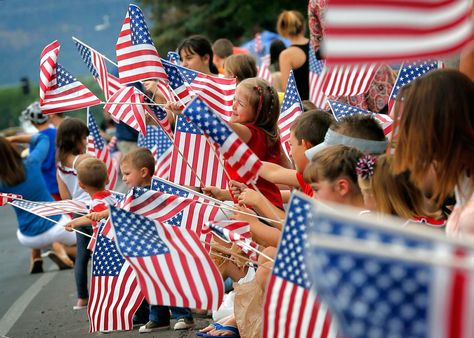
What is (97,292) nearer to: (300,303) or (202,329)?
(202,329)

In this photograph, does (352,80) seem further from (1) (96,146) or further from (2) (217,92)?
(1) (96,146)

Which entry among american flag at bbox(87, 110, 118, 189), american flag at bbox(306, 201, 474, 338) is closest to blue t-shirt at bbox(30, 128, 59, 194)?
american flag at bbox(87, 110, 118, 189)

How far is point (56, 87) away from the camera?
8359 millimetres

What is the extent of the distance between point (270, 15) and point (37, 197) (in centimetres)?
2048

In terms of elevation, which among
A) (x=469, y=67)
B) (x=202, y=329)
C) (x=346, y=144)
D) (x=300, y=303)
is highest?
(x=469, y=67)

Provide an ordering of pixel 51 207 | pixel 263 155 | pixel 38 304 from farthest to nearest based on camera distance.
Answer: pixel 38 304
pixel 51 207
pixel 263 155

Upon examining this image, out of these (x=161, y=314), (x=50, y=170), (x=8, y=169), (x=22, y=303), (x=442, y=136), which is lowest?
(x=22, y=303)

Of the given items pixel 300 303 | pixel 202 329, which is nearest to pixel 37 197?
pixel 202 329

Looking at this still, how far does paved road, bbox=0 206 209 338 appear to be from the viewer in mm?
8934

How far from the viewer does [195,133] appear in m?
8.06

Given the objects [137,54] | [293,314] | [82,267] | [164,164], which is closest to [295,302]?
[293,314]

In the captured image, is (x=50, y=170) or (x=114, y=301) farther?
(x=50, y=170)

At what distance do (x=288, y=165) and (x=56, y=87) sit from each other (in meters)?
1.79

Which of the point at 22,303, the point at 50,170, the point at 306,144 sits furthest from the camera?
the point at 50,170
